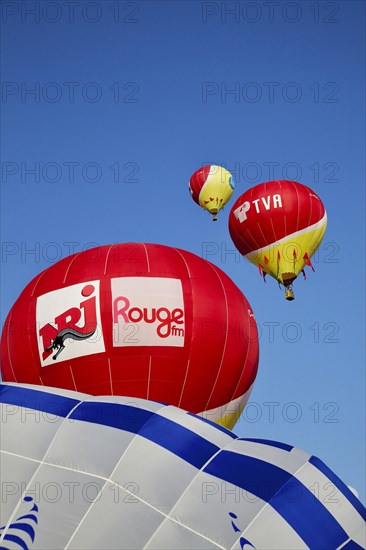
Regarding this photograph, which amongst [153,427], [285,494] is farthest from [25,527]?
[285,494]

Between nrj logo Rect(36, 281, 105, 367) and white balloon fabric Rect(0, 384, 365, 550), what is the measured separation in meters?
4.77

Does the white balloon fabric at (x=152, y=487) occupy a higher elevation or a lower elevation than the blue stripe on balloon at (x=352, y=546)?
higher

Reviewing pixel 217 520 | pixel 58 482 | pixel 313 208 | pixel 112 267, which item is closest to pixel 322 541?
pixel 217 520

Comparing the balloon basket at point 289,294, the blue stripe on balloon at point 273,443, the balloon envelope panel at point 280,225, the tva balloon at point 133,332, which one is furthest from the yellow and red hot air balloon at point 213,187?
the blue stripe on balloon at point 273,443

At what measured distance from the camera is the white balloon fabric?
774 centimetres

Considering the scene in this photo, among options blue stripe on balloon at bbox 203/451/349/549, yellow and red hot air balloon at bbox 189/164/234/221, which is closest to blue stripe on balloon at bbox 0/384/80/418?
blue stripe on balloon at bbox 203/451/349/549

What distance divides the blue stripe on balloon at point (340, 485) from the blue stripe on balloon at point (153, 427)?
920 millimetres

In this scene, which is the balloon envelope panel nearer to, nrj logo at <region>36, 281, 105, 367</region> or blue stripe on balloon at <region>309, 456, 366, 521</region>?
nrj logo at <region>36, 281, 105, 367</region>

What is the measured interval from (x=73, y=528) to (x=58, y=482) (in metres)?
0.44

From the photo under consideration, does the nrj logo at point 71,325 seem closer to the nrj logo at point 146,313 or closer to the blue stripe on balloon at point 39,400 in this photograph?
the nrj logo at point 146,313

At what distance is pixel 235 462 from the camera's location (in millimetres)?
8195

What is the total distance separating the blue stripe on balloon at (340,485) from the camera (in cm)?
811

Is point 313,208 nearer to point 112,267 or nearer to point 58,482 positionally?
point 112,267

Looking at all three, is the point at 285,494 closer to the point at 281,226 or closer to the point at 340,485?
the point at 340,485
